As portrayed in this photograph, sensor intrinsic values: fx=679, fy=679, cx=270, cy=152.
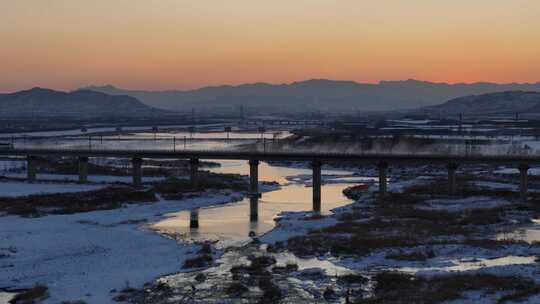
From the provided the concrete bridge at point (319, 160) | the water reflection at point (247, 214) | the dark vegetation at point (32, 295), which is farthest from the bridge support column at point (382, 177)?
the dark vegetation at point (32, 295)

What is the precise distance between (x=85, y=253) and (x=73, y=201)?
92.8 feet

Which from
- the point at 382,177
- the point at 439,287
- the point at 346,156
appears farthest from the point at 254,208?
the point at 439,287

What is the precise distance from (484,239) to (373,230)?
899cm

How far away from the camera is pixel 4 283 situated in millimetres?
38625

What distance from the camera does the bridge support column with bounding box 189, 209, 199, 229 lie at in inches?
2419

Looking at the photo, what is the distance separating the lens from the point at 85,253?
47750 millimetres

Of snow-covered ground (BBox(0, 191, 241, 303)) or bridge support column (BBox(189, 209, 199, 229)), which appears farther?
bridge support column (BBox(189, 209, 199, 229))

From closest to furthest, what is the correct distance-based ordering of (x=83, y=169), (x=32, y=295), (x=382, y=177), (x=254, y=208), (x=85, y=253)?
(x=32, y=295) < (x=85, y=253) < (x=254, y=208) < (x=382, y=177) < (x=83, y=169)

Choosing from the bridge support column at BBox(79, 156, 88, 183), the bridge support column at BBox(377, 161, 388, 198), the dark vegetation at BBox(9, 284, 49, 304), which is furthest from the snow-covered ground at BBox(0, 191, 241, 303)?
the bridge support column at BBox(79, 156, 88, 183)

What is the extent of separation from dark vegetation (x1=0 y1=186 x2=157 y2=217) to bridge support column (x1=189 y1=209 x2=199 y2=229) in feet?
26.8

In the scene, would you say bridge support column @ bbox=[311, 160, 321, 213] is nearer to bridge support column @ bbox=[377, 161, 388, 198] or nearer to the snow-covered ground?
bridge support column @ bbox=[377, 161, 388, 198]

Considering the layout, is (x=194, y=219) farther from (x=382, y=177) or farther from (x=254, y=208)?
(x=382, y=177)

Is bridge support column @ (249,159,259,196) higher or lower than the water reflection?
higher

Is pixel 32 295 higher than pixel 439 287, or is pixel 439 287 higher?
pixel 439 287
